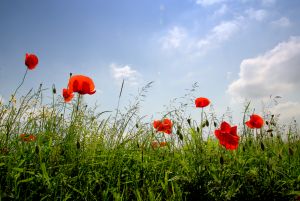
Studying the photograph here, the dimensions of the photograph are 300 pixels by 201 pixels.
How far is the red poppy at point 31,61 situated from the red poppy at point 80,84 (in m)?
1.02

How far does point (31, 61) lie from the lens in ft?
12.4

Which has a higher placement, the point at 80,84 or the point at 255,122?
the point at 80,84

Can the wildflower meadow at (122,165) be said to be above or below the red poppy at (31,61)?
below

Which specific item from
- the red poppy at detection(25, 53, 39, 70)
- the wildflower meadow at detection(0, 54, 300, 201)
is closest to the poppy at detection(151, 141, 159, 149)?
the wildflower meadow at detection(0, 54, 300, 201)

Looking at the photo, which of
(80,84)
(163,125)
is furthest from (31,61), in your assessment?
(163,125)

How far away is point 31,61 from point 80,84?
3.64 ft

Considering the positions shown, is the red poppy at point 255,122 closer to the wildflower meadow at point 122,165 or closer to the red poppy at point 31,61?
the wildflower meadow at point 122,165

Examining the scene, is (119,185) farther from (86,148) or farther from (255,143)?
(255,143)

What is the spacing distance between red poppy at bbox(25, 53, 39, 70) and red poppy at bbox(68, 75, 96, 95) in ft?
3.35

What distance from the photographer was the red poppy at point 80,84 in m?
2.97

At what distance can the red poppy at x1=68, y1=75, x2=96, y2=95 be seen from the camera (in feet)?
9.76

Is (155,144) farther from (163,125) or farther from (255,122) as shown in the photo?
(255,122)

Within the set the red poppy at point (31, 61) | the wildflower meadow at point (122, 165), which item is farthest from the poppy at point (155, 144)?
the red poppy at point (31, 61)

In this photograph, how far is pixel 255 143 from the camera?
432 cm
